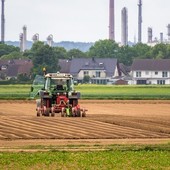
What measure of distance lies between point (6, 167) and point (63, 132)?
9.33 m

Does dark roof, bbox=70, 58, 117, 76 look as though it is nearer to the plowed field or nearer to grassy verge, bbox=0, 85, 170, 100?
grassy verge, bbox=0, 85, 170, 100

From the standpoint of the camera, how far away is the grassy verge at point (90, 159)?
19594 millimetres

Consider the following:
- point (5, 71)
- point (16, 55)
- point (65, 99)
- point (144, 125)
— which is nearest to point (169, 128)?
point (144, 125)

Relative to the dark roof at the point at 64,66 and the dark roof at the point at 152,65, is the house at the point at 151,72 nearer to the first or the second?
the dark roof at the point at 152,65

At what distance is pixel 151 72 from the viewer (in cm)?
15150

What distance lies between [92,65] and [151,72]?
1318 centimetres

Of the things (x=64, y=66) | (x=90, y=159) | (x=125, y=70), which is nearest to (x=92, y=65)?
(x=64, y=66)

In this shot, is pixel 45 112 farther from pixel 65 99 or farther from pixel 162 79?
pixel 162 79

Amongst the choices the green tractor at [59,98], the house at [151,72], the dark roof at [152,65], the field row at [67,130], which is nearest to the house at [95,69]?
the house at [151,72]

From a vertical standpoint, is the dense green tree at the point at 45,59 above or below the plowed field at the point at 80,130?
above

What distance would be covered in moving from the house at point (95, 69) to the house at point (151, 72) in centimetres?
587

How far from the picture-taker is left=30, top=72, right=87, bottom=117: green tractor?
37.6 m

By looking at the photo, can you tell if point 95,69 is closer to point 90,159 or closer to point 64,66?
point 64,66

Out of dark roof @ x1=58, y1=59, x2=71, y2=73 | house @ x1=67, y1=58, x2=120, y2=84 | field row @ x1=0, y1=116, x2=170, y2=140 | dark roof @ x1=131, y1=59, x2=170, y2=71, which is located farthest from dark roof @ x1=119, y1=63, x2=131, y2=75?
field row @ x1=0, y1=116, x2=170, y2=140
